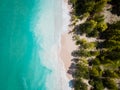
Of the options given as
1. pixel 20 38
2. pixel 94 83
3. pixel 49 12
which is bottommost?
pixel 94 83

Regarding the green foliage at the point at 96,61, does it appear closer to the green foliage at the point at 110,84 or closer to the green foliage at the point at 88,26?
the green foliage at the point at 110,84

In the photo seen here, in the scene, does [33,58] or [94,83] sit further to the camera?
[33,58]

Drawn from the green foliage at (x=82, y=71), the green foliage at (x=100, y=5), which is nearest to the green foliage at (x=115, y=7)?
the green foliage at (x=100, y=5)

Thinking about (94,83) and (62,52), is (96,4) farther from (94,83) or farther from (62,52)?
(94,83)

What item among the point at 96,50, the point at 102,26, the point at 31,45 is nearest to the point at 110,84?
the point at 96,50

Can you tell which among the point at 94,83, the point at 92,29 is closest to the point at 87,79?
the point at 94,83
